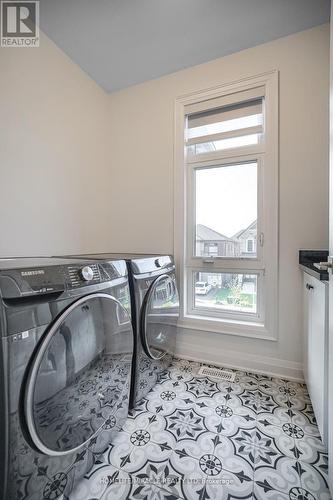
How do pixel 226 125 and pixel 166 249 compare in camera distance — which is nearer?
pixel 226 125

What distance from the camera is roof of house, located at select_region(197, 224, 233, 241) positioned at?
78.2 inches

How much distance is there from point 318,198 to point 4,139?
217 centimetres

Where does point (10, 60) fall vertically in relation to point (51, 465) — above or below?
above

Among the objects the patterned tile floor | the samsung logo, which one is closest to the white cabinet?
the patterned tile floor

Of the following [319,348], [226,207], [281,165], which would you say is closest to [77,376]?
[319,348]

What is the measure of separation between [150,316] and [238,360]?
3.16 ft

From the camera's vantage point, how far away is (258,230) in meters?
1.83

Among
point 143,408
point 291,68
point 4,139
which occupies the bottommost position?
point 143,408

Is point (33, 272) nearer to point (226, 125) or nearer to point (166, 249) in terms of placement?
point (166, 249)

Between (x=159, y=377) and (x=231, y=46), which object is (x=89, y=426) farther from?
(x=231, y=46)

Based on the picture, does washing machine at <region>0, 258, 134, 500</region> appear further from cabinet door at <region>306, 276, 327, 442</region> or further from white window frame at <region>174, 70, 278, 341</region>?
white window frame at <region>174, 70, 278, 341</region>

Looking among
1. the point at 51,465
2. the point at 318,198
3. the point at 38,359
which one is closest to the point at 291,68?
the point at 318,198

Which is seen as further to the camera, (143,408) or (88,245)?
(88,245)

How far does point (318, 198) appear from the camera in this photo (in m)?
1.63
